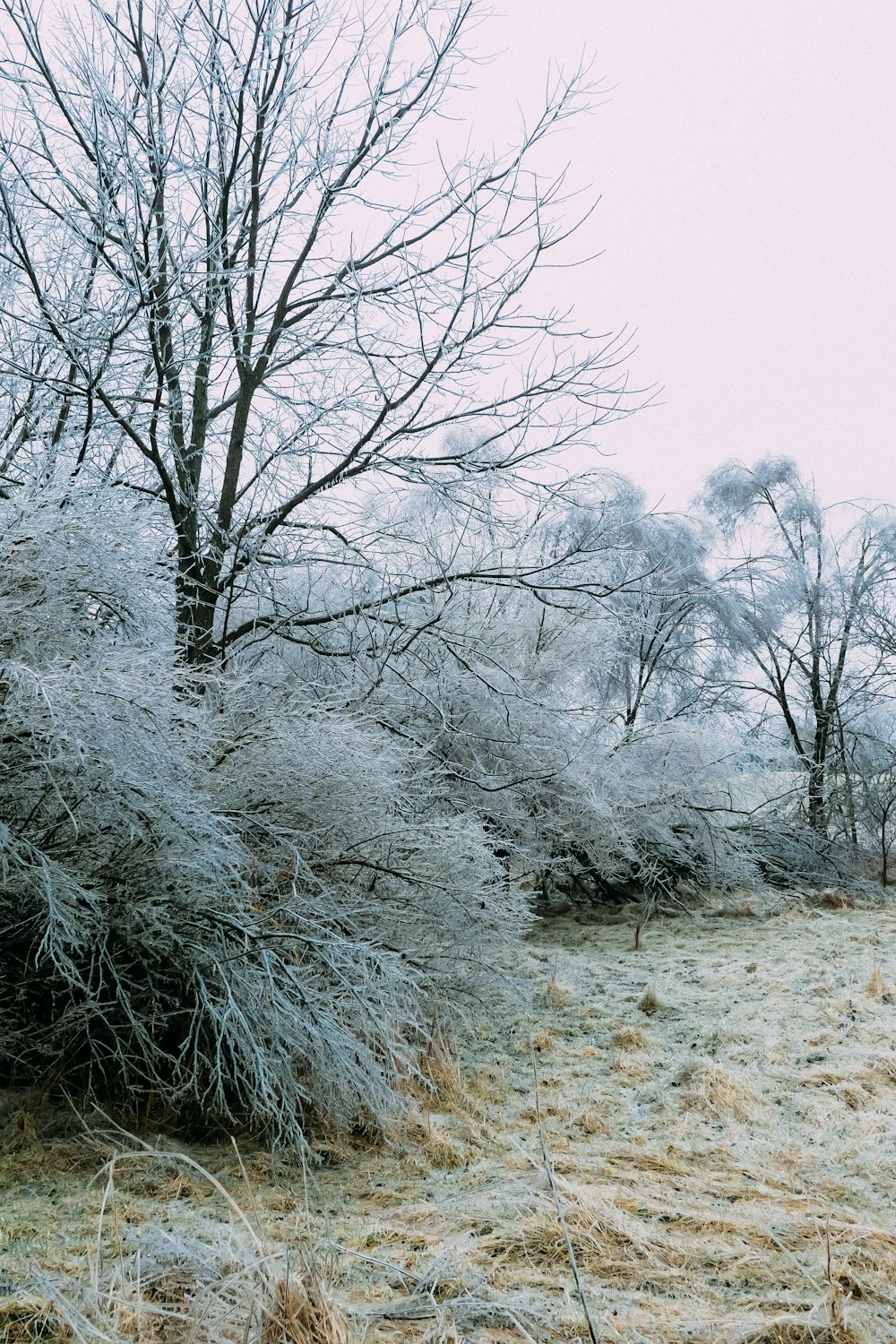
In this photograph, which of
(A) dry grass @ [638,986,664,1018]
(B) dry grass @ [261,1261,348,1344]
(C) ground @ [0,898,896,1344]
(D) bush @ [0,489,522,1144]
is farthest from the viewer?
(A) dry grass @ [638,986,664,1018]

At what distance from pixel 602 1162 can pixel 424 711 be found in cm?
393

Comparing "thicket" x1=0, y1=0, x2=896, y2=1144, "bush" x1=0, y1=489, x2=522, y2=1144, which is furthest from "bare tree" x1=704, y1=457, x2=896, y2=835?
"bush" x1=0, y1=489, x2=522, y2=1144

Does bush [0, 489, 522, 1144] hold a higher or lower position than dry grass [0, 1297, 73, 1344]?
higher

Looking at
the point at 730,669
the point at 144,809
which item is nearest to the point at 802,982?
the point at 144,809

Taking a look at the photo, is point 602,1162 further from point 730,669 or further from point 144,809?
point 730,669

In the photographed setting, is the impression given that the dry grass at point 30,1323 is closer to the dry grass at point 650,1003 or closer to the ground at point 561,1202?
the ground at point 561,1202

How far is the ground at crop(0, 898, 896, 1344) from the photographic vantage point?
2.20 meters

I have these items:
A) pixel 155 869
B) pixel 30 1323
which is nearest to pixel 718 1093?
pixel 155 869

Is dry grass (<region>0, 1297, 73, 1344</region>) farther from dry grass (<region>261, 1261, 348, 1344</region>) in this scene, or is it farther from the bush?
the bush

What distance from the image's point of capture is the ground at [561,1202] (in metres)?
2.20

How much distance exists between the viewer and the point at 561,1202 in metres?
2.81

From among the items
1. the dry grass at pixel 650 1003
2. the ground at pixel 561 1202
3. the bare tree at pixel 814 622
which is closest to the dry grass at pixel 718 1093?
the ground at pixel 561 1202

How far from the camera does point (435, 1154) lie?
3617mm

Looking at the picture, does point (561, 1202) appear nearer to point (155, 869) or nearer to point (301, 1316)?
point (301, 1316)
